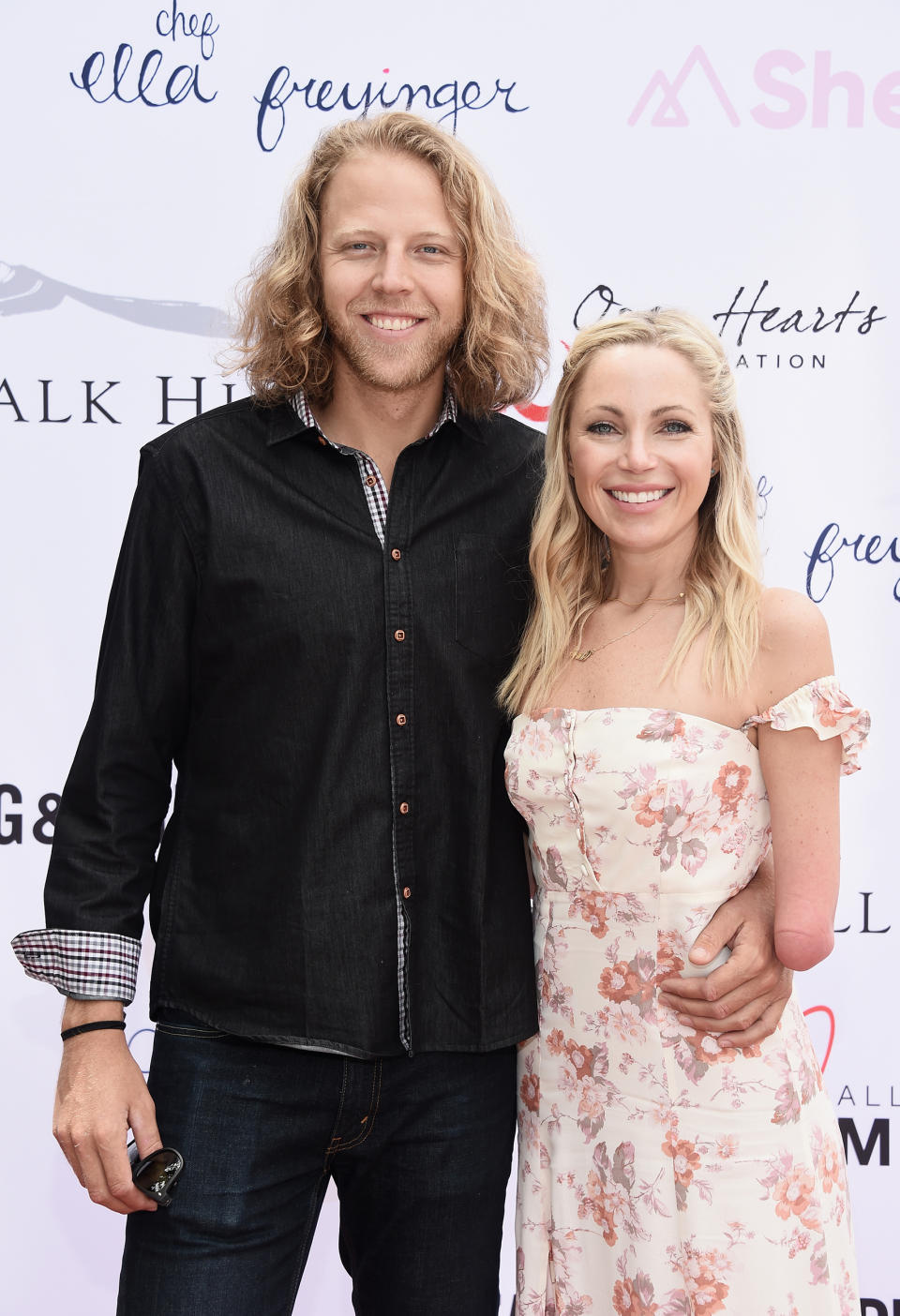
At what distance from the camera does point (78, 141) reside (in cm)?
225

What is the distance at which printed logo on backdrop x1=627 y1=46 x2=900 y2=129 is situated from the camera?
7.39ft

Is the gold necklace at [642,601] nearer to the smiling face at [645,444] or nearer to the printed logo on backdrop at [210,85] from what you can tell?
the smiling face at [645,444]

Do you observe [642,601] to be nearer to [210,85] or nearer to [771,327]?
[771,327]

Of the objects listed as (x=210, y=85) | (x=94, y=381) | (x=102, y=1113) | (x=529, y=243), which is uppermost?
(x=210, y=85)

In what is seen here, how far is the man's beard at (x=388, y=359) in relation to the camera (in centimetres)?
151

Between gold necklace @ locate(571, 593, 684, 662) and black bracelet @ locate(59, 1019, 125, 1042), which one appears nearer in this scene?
black bracelet @ locate(59, 1019, 125, 1042)

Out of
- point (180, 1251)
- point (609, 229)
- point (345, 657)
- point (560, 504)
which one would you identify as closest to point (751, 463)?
point (609, 229)

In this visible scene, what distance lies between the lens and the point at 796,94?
226 centimetres

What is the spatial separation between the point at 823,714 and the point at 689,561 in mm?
313

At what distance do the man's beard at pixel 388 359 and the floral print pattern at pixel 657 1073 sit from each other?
18.1 inches

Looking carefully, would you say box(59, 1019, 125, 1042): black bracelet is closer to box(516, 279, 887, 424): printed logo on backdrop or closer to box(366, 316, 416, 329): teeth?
box(366, 316, 416, 329): teeth

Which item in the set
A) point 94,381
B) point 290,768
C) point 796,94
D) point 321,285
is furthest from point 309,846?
point 796,94

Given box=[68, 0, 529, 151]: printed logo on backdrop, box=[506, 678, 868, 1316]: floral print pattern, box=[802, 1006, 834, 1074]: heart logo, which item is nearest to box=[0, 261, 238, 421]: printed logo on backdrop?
box=[68, 0, 529, 151]: printed logo on backdrop

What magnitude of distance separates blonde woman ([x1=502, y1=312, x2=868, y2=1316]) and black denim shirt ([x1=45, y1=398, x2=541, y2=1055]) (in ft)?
0.36
